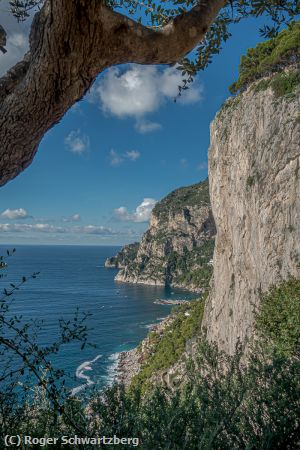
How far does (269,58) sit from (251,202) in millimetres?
12033

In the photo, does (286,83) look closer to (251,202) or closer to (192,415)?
(251,202)

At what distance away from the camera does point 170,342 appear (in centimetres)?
3909

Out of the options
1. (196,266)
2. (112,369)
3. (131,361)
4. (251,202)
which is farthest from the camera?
(196,266)

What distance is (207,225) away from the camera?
5182 inches

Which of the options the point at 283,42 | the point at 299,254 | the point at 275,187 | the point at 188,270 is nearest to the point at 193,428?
the point at 299,254

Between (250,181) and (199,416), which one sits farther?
(250,181)

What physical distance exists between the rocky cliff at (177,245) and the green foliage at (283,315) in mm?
93198

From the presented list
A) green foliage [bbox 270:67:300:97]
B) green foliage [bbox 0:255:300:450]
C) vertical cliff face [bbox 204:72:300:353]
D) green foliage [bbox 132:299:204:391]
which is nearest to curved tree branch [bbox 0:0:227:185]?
green foliage [bbox 0:255:300:450]

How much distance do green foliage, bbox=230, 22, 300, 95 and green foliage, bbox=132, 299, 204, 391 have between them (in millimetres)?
24354

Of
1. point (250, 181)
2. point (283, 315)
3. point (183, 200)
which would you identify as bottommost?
point (283, 315)

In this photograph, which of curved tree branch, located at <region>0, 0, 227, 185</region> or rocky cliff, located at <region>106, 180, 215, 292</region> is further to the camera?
rocky cliff, located at <region>106, 180, 215, 292</region>

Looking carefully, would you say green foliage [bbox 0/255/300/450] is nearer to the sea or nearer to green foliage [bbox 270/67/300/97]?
the sea

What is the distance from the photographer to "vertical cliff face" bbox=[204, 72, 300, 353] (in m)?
18.6


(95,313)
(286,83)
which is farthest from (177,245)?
(286,83)
